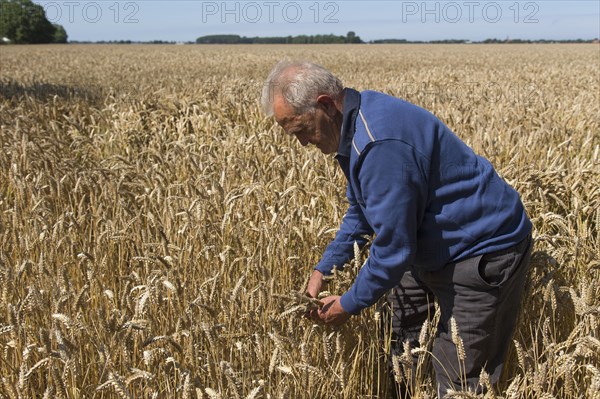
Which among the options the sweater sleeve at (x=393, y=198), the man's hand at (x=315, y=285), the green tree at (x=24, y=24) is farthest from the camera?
the green tree at (x=24, y=24)

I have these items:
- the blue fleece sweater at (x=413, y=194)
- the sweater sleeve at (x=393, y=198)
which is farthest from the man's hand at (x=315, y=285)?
the sweater sleeve at (x=393, y=198)

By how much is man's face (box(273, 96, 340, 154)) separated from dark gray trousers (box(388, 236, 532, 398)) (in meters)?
0.61

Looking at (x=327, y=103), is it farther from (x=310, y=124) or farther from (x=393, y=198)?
(x=393, y=198)

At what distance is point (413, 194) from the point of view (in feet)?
5.88

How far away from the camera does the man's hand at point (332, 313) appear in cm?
206

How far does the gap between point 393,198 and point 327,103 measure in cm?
39

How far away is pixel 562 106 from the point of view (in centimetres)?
639

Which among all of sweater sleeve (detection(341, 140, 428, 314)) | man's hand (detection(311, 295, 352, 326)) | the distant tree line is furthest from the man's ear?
the distant tree line

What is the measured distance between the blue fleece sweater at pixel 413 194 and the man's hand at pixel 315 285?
347 mm

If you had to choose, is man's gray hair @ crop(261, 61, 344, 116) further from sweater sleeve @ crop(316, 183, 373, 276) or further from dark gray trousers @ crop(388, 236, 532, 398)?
dark gray trousers @ crop(388, 236, 532, 398)

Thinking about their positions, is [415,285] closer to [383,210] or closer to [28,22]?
[383,210]

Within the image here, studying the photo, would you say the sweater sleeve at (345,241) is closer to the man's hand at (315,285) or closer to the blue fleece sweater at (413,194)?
the man's hand at (315,285)

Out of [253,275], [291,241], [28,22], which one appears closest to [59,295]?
[253,275]

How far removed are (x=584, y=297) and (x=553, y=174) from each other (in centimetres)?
154
